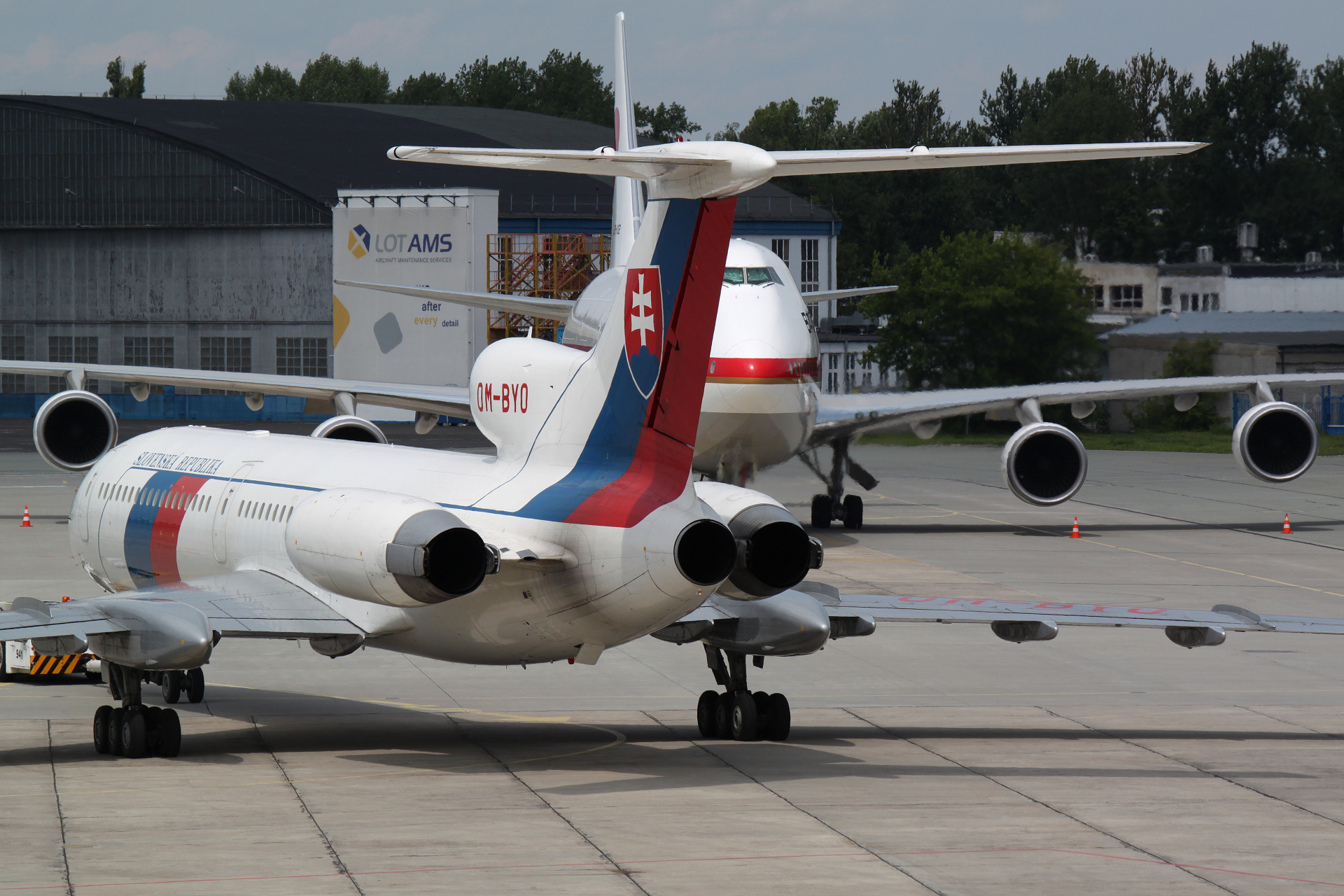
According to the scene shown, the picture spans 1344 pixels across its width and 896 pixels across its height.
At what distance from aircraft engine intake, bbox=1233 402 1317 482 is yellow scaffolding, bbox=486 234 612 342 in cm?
4694

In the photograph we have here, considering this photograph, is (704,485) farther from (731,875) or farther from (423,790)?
(731,875)

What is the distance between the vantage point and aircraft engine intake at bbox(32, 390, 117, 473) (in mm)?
35469

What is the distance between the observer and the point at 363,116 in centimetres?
10744

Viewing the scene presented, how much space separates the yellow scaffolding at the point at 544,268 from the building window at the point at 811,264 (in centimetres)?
1434

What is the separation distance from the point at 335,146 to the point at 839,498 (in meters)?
65.6

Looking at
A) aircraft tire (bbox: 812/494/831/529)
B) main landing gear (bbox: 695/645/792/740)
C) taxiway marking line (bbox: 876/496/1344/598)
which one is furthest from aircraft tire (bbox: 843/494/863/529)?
main landing gear (bbox: 695/645/792/740)

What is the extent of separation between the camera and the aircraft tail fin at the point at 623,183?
131ft

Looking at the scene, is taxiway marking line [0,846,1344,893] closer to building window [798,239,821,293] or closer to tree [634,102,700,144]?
building window [798,239,821,293]

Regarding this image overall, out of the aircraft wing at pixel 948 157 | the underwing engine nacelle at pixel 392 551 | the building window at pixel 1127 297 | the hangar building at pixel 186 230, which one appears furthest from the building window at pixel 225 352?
the aircraft wing at pixel 948 157

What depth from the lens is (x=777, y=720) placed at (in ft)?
56.0

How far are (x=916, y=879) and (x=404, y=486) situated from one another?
7559 millimetres

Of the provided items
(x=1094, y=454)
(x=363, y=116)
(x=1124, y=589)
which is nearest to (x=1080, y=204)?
(x=363, y=116)

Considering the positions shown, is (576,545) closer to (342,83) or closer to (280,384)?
(280,384)

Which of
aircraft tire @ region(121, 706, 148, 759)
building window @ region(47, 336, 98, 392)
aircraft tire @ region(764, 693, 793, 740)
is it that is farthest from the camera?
building window @ region(47, 336, 98, 392)
